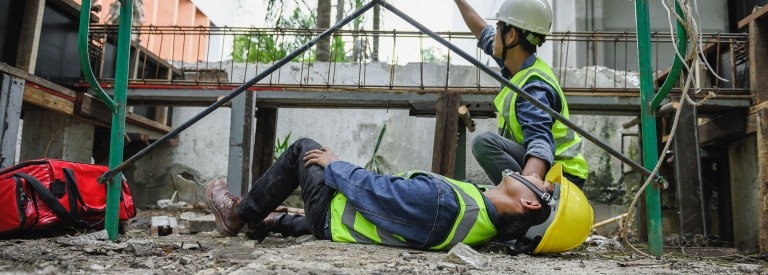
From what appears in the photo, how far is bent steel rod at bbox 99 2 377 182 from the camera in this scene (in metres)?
2.56

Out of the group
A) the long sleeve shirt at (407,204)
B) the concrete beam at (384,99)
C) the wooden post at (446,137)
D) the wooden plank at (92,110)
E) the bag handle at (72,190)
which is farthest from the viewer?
the wooden plank at (92,110)

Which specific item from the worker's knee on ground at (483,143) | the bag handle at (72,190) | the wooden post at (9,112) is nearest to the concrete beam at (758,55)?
the worker's knee on ground at (483,143)

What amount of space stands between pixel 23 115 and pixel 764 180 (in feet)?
21.4

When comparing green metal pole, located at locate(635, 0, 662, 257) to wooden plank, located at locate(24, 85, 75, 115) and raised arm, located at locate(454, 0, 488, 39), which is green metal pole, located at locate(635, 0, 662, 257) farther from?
wooden plank, located at locate(24, 85, 75, 115)

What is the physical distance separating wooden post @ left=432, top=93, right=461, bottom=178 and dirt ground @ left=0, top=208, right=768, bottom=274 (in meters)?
2.12

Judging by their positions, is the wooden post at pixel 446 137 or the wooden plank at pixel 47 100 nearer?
the wooden plank at pixel 47 100

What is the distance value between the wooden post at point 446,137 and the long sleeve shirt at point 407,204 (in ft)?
7.80

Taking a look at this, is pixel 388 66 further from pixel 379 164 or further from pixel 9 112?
pixel 9 112

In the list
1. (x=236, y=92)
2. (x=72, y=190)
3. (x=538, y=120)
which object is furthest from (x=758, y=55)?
(x=72, y=190)

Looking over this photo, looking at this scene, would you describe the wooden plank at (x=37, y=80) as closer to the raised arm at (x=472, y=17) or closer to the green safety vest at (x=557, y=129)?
the raised arm at (x=472, y=17)

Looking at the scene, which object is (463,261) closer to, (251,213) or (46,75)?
(251,213)

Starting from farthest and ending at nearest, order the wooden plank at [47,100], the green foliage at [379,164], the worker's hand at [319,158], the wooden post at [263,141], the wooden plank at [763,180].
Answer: the green foliage at [379,164], the wooden post at [263,141], the wooden plank at [47,100], the wooden plank at [763,180], the worker's hand at [319,158]

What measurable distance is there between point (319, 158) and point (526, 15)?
1.37 m

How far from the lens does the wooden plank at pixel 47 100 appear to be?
15.4ft
